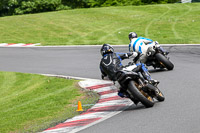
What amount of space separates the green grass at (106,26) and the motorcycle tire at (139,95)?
14.0 m

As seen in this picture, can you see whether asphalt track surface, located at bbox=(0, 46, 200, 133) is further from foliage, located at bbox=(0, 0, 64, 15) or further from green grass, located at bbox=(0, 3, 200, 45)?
foliage, located at bbox=(0, 0, 64, 15)

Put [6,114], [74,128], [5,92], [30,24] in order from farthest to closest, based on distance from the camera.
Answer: [30,24] < [5,92] < [6,114] < [74,128]

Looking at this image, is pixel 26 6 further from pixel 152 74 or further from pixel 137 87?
pixel 137 87

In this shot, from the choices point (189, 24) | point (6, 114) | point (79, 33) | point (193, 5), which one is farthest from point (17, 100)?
point (193, 5)

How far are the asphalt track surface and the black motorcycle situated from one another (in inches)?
10.6

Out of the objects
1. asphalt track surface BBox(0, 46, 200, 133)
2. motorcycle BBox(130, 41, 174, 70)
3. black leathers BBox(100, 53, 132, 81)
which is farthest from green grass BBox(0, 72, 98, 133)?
motorcycle BBox(130, 41, 174, 70)

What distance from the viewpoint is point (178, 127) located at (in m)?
7.09

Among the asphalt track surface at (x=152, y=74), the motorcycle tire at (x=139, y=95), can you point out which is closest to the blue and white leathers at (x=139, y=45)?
the asphalt track surface at (x=152, y=74)

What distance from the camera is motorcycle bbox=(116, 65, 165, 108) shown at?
27.9 ft

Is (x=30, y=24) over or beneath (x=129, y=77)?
beneath

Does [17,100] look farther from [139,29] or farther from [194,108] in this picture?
[139,29]

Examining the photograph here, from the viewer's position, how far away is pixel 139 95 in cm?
846

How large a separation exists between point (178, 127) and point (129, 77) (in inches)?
72.3

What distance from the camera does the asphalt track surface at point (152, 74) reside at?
7418 mm
